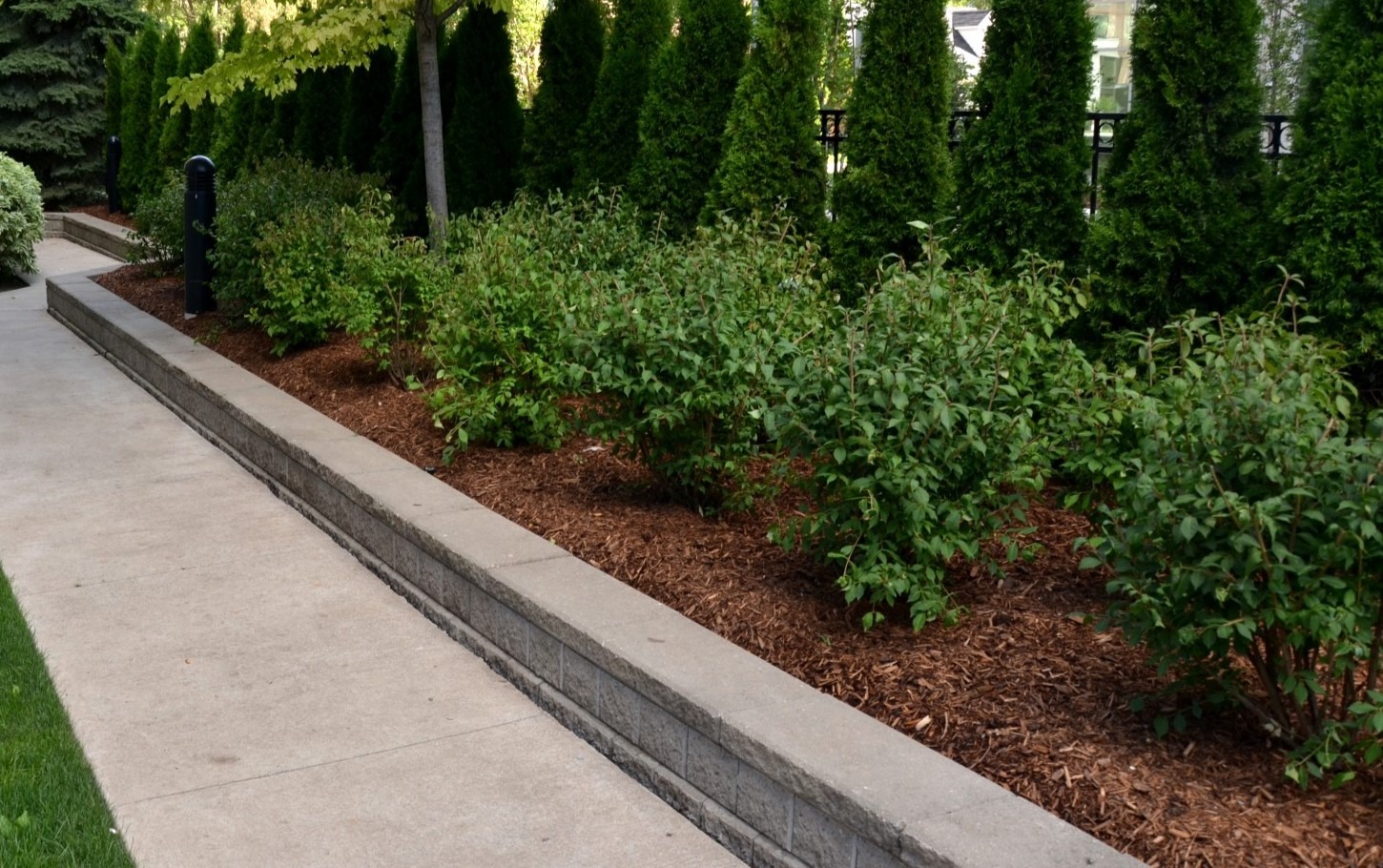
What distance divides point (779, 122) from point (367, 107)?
7204mm

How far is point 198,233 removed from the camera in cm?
1133

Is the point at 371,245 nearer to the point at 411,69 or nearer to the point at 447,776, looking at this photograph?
the point at 447,776

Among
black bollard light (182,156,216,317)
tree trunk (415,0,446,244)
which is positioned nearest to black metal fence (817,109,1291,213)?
tree trunk (415,0,446,244)

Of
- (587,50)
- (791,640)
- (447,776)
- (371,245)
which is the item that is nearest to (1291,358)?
(791,640)

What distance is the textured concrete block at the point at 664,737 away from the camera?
4051 millimetres

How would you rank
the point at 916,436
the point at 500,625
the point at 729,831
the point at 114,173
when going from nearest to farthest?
1. the point at 729,831
2. the point at 916,436
3. the point at 500,625
4. the point at 114,173

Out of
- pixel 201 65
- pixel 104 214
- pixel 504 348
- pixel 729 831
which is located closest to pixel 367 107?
pixel 201 65

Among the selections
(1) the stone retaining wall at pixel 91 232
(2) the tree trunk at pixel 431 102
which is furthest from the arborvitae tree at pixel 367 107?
(1) the stone retaining wall at pixel 91 232

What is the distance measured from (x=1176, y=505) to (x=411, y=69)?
38.3 ft

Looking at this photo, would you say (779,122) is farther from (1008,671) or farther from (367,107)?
(367,107)

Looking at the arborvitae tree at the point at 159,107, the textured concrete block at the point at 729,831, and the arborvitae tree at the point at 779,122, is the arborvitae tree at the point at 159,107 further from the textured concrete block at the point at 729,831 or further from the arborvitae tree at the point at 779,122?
the textured concrete block at the point at 729,831

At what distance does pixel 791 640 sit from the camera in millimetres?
4531

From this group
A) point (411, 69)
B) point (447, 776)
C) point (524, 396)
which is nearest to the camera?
point (447, 776)

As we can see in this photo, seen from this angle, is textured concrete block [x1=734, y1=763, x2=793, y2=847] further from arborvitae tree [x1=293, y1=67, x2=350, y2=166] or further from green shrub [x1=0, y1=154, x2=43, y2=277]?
green shrub [x1=0, y1=154, x2=43, y2=277]
